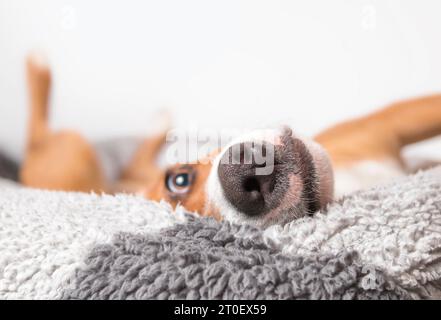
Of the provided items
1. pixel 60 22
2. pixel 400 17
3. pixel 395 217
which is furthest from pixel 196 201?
pixel 60 22

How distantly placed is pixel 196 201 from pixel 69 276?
1.19 ft

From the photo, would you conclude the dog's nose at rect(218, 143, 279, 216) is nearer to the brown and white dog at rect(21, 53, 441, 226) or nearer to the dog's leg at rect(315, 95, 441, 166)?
the brown and white dog at rect(21, 53, 441, 226)

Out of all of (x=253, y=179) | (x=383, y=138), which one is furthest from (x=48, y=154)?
(x=253, y=179)

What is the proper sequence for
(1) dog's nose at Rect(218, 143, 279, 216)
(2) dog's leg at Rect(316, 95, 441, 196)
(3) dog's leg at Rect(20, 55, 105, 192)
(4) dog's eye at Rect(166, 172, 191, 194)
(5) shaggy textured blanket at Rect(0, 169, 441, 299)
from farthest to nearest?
(3) dog's leg at Rect(20, 55, 105, 192) < (2) dog's leg at Rect(316, 95, 441, 196) < (4) dog's eye at Rect(166, 172, 191, 194) < (1) dog's nose at Rect(218, 143, 279, 216) < (5) shaggy textured blanket at Rect(0, 169, 441, 299)

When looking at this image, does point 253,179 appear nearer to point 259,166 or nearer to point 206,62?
point 259,166

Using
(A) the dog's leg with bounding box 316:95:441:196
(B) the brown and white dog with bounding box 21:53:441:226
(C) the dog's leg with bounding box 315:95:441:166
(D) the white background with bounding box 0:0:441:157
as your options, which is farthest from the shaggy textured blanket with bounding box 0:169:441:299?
(D) the white background with bounding box 0:0:441:157

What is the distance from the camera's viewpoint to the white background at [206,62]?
6.63 feet

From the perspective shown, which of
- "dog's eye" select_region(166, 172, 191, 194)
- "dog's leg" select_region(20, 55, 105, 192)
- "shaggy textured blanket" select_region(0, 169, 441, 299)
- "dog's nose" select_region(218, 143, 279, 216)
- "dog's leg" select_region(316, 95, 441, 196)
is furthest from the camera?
"dog's leg" select_region(20, 55, 105, 192)

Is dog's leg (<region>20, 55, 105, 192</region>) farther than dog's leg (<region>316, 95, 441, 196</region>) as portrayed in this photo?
Yes

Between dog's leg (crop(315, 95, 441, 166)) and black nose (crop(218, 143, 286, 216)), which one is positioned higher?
dog's leg (crop(315, 95, 441, 166))

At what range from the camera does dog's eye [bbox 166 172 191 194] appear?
3.51 ft

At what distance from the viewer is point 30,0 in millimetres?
2531

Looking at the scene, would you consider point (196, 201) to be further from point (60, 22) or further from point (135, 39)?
point (60, 22)

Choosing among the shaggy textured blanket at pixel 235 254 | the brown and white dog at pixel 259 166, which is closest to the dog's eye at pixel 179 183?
the brown and white dog at pixel 259 166
